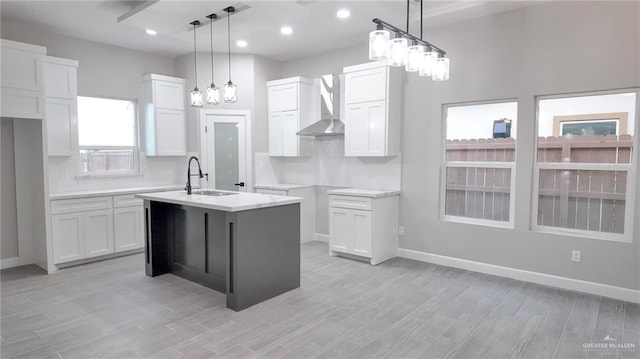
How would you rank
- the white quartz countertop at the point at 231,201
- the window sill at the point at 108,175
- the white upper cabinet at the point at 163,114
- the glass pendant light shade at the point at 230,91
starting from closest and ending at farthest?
1. the white quartz countertop at the point at 231,201
2. the glass pendant light shade at the point at 230,91
3. the window sill at the point at 108,175
4. the white upper cabinet at the point at 163,114

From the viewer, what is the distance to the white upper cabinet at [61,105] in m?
4.54

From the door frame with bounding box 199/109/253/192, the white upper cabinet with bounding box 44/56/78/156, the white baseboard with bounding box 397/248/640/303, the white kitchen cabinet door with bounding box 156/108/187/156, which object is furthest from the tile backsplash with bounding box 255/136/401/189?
the white upper cabinet with bounding box 44/56/78/156

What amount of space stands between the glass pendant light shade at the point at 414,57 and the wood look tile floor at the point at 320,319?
2049 mm

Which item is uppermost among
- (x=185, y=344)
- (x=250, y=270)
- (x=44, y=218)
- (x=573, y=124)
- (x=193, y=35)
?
(x=193, y=35)

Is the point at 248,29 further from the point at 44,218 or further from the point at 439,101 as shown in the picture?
the point at 44,218

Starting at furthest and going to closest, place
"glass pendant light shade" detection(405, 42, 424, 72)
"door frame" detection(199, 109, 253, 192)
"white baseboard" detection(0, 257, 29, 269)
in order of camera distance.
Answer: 1. "door frame" detection(199, 109, 253, 192)
2. "white baseboard" detection(0, 257, 29, 269)
3. "glass pendant light shade" detection(405, 42, 424, 72)

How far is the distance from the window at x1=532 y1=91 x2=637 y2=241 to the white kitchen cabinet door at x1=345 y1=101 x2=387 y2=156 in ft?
5.74

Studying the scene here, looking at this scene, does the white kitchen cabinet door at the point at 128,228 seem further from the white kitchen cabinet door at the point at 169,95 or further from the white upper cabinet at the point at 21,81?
the white kitchen cabinet door at the point at 169,95

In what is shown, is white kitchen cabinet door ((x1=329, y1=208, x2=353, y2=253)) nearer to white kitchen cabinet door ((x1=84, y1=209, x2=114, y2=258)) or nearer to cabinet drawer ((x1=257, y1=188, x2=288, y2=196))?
cabinet drawer ((x1=257, y1=188, x2=288, y2=196))

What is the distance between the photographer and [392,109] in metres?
4.82

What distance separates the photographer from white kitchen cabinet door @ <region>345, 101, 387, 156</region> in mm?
4816

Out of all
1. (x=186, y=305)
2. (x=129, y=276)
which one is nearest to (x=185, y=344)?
(x=186, y=305)

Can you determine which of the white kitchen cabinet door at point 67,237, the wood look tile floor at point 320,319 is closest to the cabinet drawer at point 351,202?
the wood look tile floor at point 320,319

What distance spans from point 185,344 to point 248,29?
11.2ft
